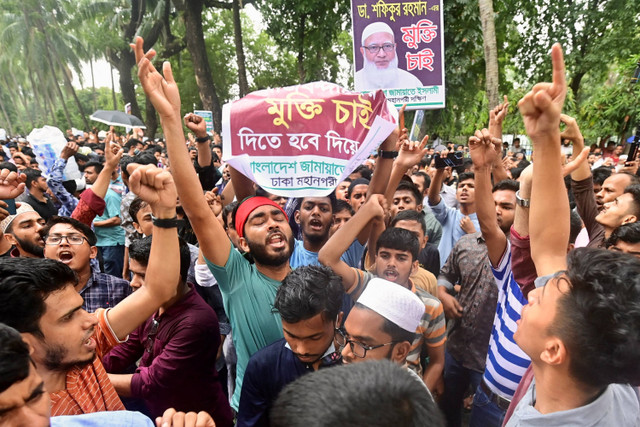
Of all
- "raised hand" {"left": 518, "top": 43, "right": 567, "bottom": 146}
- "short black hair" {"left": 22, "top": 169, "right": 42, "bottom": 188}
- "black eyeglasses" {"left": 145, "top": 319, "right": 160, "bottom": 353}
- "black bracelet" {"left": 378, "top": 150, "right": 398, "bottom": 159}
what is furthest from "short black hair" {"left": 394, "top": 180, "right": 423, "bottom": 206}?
"short black hair" {"left": 22, "top": 169, "right": 42, "bottom": 188}

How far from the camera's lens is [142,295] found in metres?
1.76

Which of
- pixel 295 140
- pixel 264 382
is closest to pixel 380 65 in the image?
pixel 295 140

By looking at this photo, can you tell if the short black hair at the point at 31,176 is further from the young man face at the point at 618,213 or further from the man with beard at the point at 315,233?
the young man face at the point at 618,213

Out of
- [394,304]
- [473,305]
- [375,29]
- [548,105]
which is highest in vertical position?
[375,29]

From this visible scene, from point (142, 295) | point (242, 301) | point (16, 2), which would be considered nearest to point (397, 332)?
point (242, 301)

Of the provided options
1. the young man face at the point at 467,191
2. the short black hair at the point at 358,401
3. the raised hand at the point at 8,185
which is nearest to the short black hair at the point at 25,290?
the short black hair at the point at 358,401

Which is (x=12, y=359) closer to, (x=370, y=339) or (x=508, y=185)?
(x=370, y=339)

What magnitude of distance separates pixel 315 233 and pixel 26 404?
85.1 inches

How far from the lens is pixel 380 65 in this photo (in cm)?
641

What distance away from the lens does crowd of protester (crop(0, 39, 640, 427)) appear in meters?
1.10

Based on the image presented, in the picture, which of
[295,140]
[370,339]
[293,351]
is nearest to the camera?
[370,339]

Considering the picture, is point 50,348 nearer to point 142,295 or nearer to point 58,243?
point 142,295

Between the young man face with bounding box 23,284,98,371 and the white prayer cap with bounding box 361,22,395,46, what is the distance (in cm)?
631

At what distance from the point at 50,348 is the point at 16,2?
3818cm
